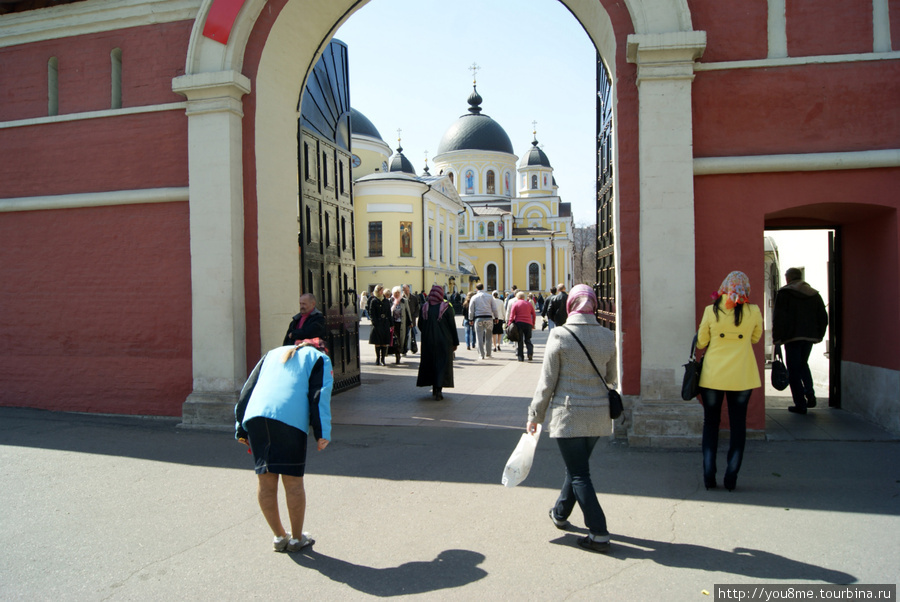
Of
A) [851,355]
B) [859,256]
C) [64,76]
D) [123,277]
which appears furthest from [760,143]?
Result: [64,76]

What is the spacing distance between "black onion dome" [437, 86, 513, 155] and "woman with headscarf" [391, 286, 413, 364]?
2288 inches

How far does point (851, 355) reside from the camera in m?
7.96

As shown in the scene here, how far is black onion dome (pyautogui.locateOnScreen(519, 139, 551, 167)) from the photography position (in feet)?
240

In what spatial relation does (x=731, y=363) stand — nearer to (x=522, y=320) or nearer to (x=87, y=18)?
(x=87, y=18)

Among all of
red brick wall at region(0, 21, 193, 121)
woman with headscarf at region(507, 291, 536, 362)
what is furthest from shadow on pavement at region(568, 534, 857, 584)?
woman with headscarf at region(507, 291, 536, 362)

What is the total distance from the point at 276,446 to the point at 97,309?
5.78 metres

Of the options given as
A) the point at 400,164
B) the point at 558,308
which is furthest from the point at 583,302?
the point at 400,164

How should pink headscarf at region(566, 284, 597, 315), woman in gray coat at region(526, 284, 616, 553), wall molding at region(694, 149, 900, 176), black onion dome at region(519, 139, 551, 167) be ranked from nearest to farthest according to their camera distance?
1. woman in gray coat at region(526, 284, 616, 553)
2. pink headscarf at region(566, 284, 597, 315)
3. wall molding at region(694, 149, 900, 176)
4. black onion dome at region(519, 139, 551, 167)

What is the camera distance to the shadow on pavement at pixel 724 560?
12.4 ft

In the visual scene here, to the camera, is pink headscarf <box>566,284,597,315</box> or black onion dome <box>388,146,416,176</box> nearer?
pink headscarf <box>566,284,597,315</box>

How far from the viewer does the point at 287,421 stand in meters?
4.04

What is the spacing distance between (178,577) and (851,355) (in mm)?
7604

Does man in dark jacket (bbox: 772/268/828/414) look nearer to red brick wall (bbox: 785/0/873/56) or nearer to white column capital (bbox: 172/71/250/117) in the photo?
red brick wall (bbox: 785/0/873/56)

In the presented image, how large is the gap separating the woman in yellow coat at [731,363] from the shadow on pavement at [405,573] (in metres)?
2.30
